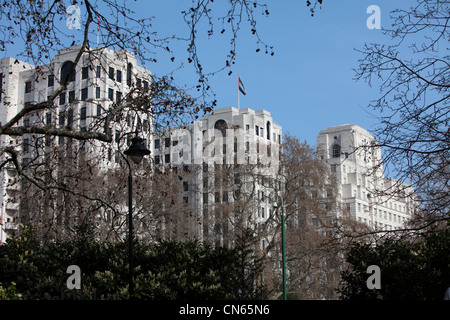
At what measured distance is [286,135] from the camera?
4844 cm

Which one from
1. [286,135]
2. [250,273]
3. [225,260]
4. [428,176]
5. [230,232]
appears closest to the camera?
[428,176]

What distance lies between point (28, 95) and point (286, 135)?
39.6 metres

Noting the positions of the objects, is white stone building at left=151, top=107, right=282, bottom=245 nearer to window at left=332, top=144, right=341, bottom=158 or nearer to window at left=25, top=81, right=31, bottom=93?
window at left=25, top=81, right=31, bottom=93

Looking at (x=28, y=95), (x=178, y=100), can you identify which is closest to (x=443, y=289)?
(x=178, y=100)

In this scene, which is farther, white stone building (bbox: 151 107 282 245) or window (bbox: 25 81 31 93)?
window (bbox: 25 81 31 93)

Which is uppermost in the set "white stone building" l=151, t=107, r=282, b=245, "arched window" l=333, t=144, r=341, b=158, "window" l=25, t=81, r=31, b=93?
"arched window" l=333, t=144, r=341, b=158

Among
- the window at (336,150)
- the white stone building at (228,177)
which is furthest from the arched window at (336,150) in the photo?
the white stone building at (228,177)

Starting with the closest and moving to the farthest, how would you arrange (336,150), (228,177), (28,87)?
(228,177) → (28,87) → (336,150)

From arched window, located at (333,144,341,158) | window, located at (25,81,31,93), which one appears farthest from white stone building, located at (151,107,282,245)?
arched window, located at (333,144,341,158)

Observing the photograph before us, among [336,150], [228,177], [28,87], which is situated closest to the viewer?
[228,177]

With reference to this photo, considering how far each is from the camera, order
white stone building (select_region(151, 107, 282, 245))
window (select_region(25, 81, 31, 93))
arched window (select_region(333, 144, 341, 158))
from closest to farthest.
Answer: white stone building (select_region(151, 107, 282, 245)) < window (select_region(25, 81, 31, 93)) < arched window (select_region(333, 144, 341, 158))

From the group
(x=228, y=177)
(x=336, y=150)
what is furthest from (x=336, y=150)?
(x=228, y=177)

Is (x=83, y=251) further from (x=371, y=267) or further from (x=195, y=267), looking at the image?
(x=371, y=267)

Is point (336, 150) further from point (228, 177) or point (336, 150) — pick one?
point (228, 177)
